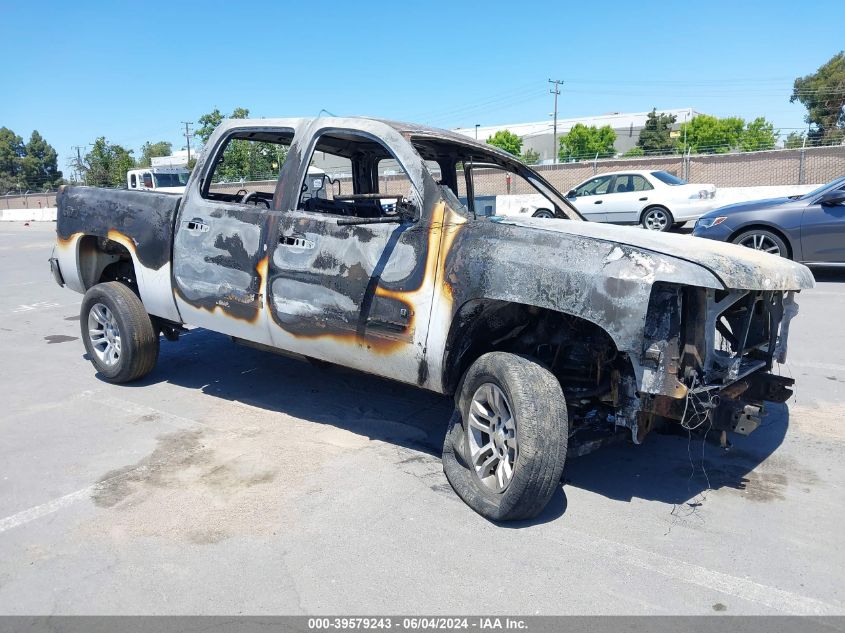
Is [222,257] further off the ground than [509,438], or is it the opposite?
[222,257]

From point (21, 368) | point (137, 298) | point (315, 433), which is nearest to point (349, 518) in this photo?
point (315, 433)

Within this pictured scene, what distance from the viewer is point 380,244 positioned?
4.16 meters

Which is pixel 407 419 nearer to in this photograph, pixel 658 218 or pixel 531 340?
pixel 531 340

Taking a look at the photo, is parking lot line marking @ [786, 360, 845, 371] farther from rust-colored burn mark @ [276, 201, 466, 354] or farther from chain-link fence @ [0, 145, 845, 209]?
chain-link fence @ [0, 145, 845, 209]

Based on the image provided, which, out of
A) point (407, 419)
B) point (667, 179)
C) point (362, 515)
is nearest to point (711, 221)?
point (407, 419)

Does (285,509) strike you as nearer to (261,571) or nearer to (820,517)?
(261,571)

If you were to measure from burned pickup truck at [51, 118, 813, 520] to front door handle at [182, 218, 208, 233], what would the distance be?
0.02 meters

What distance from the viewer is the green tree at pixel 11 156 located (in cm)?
8894

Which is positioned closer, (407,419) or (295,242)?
(295,242)

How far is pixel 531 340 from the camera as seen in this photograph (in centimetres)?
404

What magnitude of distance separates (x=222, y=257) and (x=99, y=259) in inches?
77.4

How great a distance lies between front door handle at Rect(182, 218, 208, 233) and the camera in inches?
200

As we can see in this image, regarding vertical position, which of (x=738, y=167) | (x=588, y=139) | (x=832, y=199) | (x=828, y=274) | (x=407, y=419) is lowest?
(x=407, y=419)

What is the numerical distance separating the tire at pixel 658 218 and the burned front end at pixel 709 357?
13113 millimetres
